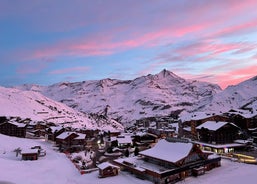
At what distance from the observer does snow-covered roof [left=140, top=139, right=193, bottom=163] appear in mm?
38703

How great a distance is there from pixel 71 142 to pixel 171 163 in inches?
1534

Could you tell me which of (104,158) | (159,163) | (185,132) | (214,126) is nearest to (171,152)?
(159,163)

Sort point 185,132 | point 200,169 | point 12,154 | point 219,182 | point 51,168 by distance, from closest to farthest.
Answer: point 219,182, point 200,169, point 51,168, point 12,154, point 185,132

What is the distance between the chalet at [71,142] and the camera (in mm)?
69125

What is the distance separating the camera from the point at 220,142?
59000 millimetres

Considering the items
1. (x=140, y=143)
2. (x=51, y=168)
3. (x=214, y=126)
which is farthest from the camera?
(x=140, y=143)

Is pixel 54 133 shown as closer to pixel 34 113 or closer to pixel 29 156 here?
pixel 29 156

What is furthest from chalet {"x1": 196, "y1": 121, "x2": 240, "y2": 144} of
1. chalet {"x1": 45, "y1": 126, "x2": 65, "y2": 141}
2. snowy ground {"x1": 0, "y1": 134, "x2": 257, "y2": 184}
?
chalet {"x1": 45, "y1": 126, "x2": 65, "y2": 141}

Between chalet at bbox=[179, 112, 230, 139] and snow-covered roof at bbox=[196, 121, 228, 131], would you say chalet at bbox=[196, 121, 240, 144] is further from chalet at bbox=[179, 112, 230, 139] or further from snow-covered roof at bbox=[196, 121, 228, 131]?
chalet at bbox=[179, 112, 230, 139]

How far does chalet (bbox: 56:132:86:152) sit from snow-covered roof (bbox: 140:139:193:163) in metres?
31.1

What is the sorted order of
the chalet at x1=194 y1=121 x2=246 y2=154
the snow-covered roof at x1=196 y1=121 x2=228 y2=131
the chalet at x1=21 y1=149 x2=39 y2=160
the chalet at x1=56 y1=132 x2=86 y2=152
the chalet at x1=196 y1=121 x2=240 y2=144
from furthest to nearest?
the chalet at x1=56 y1=132 x2=86 y2=152
the snow-covered roof at x1=196 y1=121 x2=228 y2=131
the chalet at x1=196 y1=121 x2=240 y2=144
the chalet at x1=194 y1=121 x2=246 y2=154
the chalet at x1=21 y1=149 x2=39 y2=160

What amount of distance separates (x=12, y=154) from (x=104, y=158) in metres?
20.1

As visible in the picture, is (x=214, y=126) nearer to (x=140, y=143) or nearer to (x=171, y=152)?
(x=140, y=143)

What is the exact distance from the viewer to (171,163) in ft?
125
